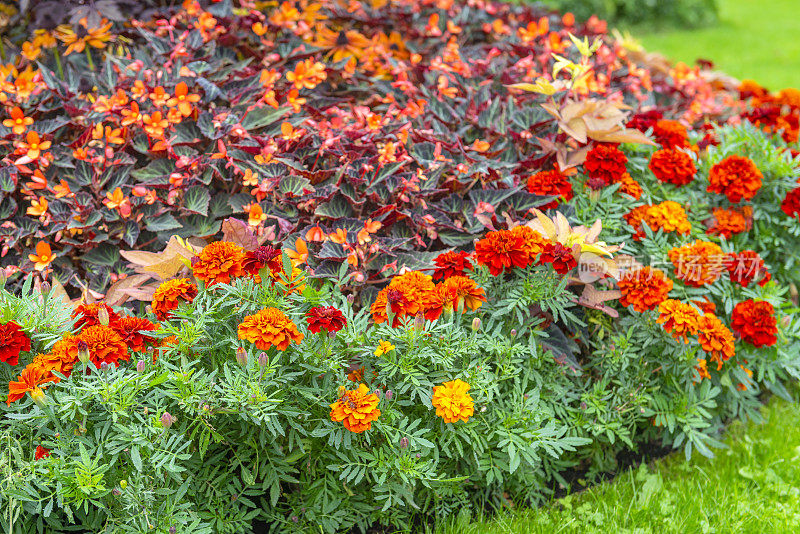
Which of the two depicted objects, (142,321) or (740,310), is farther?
(740,310)

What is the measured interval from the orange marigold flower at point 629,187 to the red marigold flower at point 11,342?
207cm

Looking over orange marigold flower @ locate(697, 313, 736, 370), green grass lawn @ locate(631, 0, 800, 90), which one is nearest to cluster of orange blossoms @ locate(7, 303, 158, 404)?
Answer: orange marigold flower @ locate(697, 313, 736, 370)

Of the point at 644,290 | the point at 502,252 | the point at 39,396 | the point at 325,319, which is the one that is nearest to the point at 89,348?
the point at 39,396

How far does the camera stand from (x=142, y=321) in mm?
1877

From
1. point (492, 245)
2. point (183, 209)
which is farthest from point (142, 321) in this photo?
point (492, 245)

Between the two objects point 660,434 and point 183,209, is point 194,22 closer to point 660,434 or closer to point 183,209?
point 183,209

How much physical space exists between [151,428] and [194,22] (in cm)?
211

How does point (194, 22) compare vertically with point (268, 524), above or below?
above

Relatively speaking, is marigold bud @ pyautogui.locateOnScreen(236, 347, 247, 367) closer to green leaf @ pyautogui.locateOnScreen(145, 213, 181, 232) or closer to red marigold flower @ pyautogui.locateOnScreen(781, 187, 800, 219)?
green leaf @ pyautogui.locateOnScreen(145, 213, 181, 232)

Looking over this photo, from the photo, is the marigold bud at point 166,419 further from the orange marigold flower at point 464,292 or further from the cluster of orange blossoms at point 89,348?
the orange marigold flower at point 464,292

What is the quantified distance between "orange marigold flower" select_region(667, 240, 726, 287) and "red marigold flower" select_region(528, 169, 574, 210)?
432mm

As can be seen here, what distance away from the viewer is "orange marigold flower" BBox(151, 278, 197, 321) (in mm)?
1898

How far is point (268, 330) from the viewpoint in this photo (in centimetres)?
171

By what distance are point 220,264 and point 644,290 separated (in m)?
1.29
